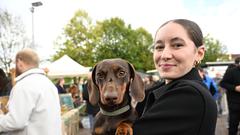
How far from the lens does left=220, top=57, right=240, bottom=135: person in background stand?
7.93 m

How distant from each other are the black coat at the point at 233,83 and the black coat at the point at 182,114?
6.57m

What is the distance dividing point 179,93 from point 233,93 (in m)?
6.83

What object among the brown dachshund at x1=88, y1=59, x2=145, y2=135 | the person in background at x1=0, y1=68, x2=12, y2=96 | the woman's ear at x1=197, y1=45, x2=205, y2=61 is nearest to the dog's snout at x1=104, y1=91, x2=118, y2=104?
the brown dachshund at x1=88, y1=59, x2=145, y2=135

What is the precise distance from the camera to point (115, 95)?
200 centimetres

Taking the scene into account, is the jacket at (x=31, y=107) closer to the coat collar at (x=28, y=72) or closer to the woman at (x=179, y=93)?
the coat collar at (x=28, y=72)

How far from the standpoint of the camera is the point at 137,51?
6016 centimetres

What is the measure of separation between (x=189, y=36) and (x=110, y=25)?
5748 cm

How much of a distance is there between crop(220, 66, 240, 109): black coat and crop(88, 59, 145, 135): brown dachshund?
19.9 ft

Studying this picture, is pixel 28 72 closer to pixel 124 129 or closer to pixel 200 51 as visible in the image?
pixel 124 129

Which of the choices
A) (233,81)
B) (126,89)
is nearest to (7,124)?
(126,89)

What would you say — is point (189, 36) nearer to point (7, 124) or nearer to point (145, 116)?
point (145, 116)

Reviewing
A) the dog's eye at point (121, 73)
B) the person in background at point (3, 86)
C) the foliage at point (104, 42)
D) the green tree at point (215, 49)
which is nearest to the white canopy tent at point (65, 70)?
the person in background at point (3, 86)

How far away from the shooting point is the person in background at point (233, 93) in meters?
7.93

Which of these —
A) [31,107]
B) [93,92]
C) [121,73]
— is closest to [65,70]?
[31,107]
